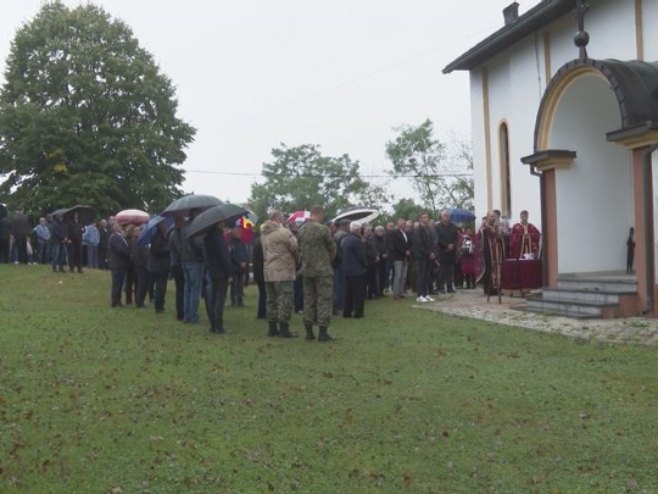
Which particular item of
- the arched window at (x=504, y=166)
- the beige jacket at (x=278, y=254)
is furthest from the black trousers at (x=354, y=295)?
the arched window at (x=504, y=166)

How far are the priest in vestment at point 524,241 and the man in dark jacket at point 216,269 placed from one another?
26.9ft

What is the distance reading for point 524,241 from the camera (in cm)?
1900

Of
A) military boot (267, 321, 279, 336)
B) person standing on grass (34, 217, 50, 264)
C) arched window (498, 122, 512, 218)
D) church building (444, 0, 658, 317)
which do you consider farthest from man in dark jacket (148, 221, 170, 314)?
person standing on grass (34, 217, 50, 264)

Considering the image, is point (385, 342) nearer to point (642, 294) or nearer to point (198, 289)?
point (198, 289)

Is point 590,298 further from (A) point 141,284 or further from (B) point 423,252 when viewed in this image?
(A) point 141,284

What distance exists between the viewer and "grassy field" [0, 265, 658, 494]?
237 inches

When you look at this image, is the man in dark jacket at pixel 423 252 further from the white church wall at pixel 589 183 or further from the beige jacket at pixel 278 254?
the beige jacket at pixel 278 254

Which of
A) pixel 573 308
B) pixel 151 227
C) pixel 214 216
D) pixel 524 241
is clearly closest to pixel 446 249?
pixel 524 241

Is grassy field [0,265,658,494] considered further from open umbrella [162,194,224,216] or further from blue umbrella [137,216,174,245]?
blue umbrella [137,216,174,245]

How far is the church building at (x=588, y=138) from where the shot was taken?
47.2ft

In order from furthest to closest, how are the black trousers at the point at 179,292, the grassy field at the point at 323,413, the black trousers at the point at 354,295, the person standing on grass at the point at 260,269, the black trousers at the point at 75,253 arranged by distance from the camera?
the black trousers at the point at 75,253
the black trousers at the point at 354,295
the person standing on grass at the point at 260,269
the black trousers at the point at 179,292
the grassy field at the point at 323,413

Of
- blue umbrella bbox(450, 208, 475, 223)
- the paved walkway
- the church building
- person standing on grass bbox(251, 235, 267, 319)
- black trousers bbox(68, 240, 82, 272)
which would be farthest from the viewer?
blue umbrella bbox(450, 208, 475, 223)

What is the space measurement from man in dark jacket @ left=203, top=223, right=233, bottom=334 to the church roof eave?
388 inches

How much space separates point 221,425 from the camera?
7.32m
